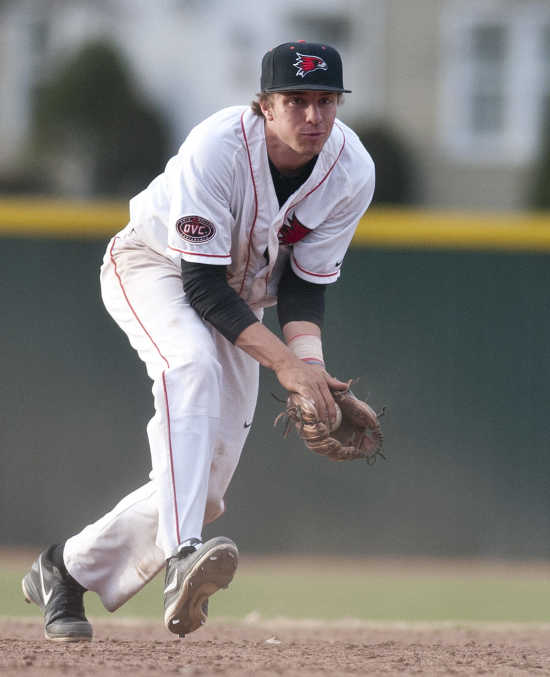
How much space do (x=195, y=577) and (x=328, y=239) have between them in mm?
1212

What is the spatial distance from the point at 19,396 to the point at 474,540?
272cm

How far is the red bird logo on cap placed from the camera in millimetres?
3621

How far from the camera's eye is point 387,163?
15.4 meters

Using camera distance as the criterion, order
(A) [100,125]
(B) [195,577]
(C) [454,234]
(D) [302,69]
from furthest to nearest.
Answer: (A) [100,125] < (C) [454,234] < (D) [302,69] < (B) [195,577]

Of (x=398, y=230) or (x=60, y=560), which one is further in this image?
Result: (x=398, y=230)

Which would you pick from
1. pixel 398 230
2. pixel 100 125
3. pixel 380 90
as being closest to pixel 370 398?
pixel 398 230

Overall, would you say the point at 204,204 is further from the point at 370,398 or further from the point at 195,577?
the point at 370,398

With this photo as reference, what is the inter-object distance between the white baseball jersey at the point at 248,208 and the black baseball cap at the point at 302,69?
0.20 meters

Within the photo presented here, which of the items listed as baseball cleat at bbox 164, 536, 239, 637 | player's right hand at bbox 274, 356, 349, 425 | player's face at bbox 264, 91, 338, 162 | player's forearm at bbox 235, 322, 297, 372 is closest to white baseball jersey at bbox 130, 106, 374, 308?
player's face at bbox 264, 91, 338, 162

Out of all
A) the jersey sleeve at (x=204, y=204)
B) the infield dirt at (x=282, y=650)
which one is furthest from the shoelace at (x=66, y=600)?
the jersey sleeve at (x=204, y=204)

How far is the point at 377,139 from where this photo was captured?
50.0 feet

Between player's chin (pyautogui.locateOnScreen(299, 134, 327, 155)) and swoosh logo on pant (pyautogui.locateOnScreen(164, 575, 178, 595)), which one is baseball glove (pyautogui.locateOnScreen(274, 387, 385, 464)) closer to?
swoosh logo on pant (pyautogui.locateOnScreen(164, 575, 178, 595))

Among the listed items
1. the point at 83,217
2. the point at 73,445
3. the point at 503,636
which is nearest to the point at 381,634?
the point at 503,636

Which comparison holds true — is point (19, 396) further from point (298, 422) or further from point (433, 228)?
point (298, 422)
